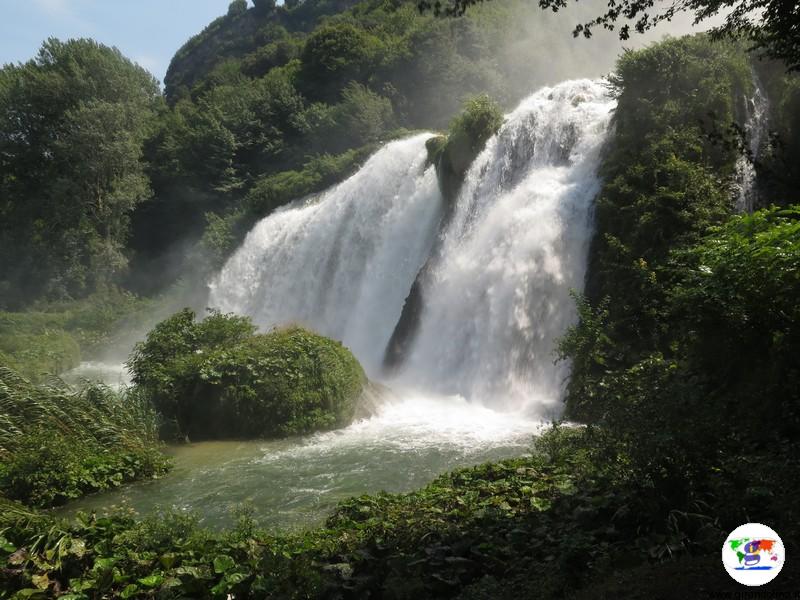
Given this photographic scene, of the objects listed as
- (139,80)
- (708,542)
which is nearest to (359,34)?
(139,80)

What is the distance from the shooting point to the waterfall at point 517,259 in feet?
46.3

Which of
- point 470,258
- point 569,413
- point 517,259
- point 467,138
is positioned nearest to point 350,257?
point 467,138

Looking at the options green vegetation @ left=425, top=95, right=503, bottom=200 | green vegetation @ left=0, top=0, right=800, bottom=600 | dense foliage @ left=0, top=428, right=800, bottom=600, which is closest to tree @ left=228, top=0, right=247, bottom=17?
green vegetation @ left=0, top=0, right=800, bottom=600

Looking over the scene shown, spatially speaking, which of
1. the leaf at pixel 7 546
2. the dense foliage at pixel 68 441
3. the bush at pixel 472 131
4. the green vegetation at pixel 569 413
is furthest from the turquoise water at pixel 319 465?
the bush at pixel 472 131

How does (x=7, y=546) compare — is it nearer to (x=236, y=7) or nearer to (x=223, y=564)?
(x=223, y=564)

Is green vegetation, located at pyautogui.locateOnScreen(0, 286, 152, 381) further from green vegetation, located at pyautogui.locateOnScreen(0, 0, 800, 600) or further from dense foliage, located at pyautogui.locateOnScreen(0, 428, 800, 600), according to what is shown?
dense foliage, located at pyautogui.locateOnScreen(0, 428, 800, 600)

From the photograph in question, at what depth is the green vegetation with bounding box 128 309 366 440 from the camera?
1251 cm

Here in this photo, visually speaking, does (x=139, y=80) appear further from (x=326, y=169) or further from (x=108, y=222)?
(x=326, y=169)

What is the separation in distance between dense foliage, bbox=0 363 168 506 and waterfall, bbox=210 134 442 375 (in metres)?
8.59

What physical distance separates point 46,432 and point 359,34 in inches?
1627

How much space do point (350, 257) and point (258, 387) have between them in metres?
11.6

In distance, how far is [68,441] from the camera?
388 inches
